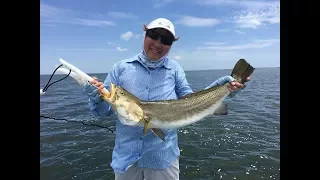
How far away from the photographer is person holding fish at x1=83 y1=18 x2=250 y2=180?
13.0ft

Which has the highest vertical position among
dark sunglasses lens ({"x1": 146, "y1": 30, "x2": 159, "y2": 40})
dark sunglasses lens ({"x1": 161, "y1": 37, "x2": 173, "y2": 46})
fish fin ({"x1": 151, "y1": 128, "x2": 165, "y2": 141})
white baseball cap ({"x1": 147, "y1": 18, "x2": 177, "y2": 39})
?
white baseball cap ({"x1": 147, "y1": 18, "x2": 177, "y2": 39})

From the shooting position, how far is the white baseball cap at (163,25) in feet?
12.9

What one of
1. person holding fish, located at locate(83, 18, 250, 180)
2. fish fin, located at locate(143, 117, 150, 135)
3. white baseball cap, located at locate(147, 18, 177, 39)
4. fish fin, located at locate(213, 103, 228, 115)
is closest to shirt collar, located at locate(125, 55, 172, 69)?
person holding fish, located at locate(83, 18, 250, 180)

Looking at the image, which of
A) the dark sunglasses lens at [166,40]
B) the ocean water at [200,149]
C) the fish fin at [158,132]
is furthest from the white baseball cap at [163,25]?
the ocean water at [200,149]

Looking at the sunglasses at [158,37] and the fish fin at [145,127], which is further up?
the sunglasses at [158,37]

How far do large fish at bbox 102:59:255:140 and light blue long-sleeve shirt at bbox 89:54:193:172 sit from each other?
0.23 meters

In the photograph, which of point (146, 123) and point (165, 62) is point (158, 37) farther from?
point (146, 123)

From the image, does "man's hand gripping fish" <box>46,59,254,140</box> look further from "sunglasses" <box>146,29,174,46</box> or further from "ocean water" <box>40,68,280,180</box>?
"ocean water" <box>40,68,280,180</box>

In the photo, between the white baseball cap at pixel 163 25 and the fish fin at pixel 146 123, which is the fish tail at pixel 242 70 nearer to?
the white baseball cap at pixel 163 25

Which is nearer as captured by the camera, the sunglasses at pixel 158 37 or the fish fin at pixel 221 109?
the sunglasses at pixel 158 37

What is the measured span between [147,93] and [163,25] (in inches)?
38.2
